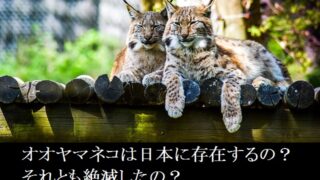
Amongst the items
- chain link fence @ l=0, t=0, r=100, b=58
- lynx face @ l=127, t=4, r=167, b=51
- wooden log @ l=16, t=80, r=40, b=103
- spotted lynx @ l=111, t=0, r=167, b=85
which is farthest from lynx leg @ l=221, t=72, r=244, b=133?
chain link fence @ l=0, t=0, r=100, b=58

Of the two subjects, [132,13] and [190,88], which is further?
[132,13]

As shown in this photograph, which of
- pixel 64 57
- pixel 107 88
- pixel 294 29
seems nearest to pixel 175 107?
pixel 107 88

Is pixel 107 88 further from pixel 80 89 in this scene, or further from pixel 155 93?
pixel 155 93

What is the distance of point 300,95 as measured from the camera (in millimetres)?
3951

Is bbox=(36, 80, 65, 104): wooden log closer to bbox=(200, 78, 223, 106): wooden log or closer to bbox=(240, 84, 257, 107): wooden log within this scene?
bbox=(200, 78, 223, 106): wooden log

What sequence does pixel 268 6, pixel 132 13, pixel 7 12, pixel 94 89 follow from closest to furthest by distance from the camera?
pixel 94 89, pixel 132 13, pixel 268 6, pixel 7 12

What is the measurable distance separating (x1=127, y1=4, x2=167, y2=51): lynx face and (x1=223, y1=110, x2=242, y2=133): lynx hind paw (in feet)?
2.21

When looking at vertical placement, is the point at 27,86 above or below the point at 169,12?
below

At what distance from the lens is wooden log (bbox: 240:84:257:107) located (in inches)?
154

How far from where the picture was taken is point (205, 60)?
13.8 feet

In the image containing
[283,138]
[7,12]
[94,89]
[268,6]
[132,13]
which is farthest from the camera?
[7,12]

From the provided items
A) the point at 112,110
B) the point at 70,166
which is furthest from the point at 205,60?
the point at 70,166

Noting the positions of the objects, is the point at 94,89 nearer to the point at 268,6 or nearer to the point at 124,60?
the point at 124,60

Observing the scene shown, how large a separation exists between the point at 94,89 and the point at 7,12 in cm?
669
